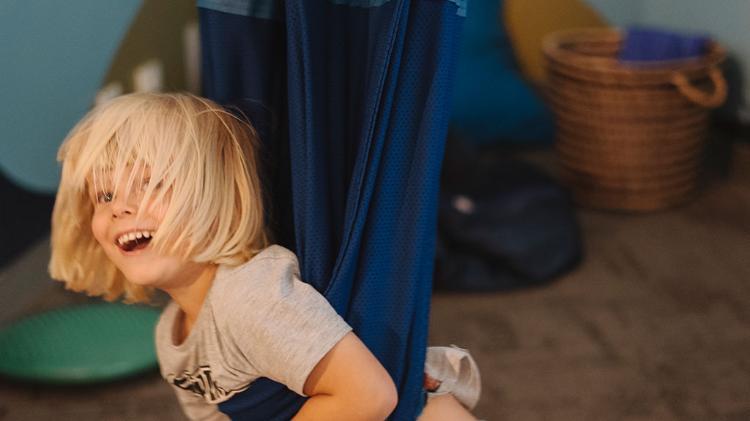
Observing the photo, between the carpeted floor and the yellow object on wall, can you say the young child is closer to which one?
the carpeted floor

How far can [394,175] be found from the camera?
882 millimetres

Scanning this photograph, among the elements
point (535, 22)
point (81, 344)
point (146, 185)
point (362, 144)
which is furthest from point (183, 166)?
point (535, 22)

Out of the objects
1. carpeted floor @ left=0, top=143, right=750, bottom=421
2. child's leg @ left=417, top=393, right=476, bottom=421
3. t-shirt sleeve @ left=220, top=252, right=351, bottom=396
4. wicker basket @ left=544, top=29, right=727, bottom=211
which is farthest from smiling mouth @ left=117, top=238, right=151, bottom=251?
wicker basket @ left=544, top=29, right=727, bottom=211

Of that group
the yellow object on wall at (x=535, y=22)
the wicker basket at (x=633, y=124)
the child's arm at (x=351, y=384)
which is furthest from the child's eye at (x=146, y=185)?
the yellow object on wall at (x=535, y=22)

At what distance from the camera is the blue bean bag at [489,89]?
8.68ft

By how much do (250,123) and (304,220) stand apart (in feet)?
0.45

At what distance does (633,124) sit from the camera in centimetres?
225

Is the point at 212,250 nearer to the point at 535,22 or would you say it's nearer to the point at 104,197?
the point at 104,197

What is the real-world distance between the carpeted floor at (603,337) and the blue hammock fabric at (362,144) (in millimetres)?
627

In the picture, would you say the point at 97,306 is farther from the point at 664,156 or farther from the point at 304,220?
the point at 664,156

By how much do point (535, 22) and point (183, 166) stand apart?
207 centimetres

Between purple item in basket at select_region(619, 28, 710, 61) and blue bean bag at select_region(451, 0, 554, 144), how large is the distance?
33 centimetres

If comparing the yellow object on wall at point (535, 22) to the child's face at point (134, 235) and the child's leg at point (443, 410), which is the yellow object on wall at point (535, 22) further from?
the child's face at point (134, 235)

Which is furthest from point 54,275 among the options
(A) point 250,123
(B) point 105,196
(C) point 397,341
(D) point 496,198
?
(D) point 496,198
